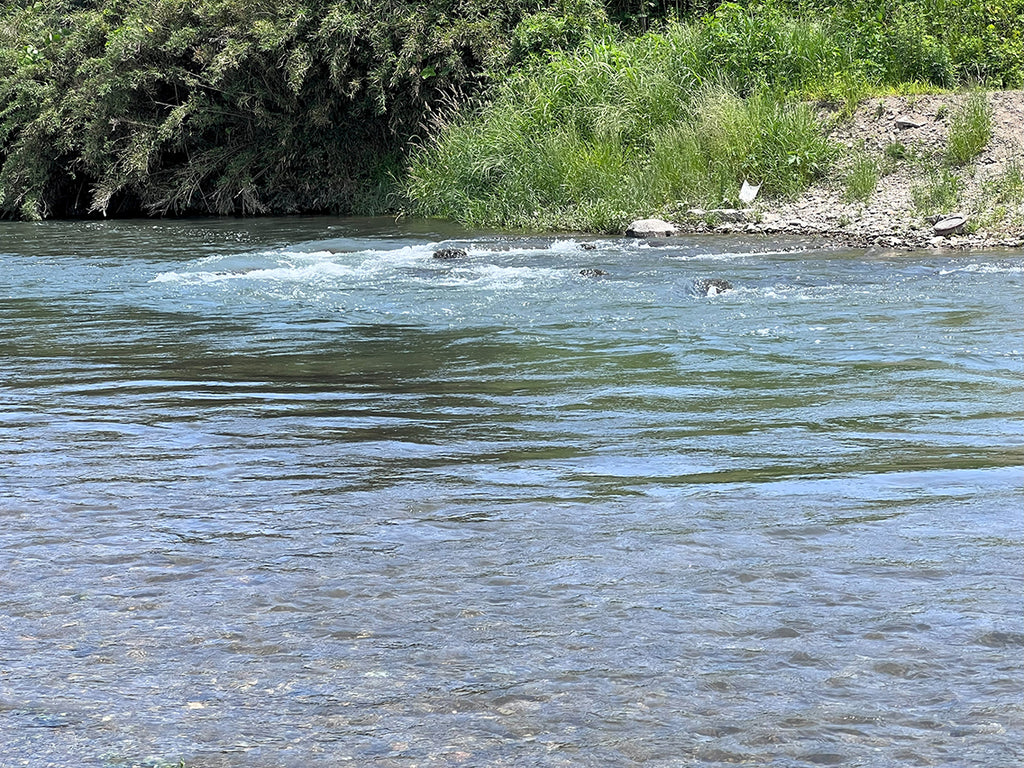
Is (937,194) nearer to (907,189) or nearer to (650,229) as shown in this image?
(907,189)

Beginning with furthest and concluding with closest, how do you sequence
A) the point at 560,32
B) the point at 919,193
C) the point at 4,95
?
the point at 4,95
the point at 560,32
the point at 919,193

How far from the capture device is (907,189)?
48.7 ft

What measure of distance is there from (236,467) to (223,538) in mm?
949

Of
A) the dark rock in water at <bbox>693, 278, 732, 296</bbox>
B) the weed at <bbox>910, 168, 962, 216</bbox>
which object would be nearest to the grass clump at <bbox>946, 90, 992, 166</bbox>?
the weed at <bbox>910, 168, 962, 216</bbox>

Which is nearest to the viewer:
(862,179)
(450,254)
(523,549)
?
(523,549)

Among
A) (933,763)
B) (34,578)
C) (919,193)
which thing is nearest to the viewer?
(933,763)

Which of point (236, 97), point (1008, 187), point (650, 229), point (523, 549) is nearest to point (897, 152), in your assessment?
point (1008, 187)

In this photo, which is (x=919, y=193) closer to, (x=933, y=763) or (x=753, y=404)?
(x=753, y=404)

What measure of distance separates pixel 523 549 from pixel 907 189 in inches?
491

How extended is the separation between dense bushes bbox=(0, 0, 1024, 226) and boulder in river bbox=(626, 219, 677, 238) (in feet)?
3.49

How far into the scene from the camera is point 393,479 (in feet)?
15.0

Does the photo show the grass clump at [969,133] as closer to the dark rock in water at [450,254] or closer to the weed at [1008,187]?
the weed at [1008,187]

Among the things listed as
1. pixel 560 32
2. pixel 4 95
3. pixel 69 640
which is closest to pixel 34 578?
pixel 69 640

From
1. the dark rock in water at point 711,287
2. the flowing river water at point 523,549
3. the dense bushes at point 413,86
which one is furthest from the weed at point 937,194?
the flowing river water at point 523,549
